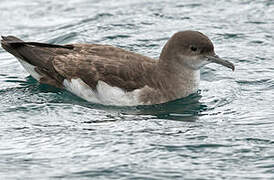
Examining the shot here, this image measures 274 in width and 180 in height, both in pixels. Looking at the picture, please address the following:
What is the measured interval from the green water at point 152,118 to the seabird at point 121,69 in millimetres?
181

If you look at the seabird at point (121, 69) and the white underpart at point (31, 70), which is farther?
the white underpart at point (31, 70)

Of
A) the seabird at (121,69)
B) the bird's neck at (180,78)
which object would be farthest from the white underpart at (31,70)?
the bird's neck at (180,78)

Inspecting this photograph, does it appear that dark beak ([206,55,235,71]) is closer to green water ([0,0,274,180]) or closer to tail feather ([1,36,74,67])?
green water ([0,0,274,180])

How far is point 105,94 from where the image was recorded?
10086mm

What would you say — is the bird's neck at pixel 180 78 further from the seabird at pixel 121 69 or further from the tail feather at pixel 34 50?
the tail feather at pixel 34 50

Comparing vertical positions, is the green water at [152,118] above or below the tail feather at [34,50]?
below

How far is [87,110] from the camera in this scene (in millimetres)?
9961

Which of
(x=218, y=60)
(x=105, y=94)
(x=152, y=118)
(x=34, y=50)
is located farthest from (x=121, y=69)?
(x=34, y=50)

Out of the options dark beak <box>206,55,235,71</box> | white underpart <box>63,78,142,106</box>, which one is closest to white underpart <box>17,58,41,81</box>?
white underpart <box>63,78,142,106</box>

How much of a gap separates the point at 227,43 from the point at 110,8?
11.7 feet

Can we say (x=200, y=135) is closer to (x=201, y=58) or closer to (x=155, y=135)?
(x=155, y=135)

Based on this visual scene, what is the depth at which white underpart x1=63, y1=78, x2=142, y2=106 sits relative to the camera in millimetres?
10023

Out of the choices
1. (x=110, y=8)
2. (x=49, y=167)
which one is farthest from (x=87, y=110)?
(x=110, y=8)

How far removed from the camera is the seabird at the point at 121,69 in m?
10.0
